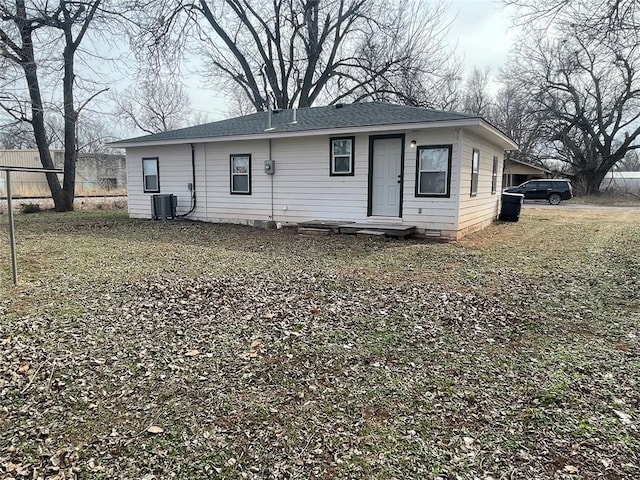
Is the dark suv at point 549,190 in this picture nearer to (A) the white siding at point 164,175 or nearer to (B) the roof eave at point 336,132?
(B) the roof eave at point 336,132

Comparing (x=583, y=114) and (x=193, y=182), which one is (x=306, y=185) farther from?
(x=583, y=114)

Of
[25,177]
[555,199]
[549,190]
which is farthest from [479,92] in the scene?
[25,177]

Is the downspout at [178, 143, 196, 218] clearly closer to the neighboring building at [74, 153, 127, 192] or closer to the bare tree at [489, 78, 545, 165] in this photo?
the bare tree at [489, 78, 545, 165]

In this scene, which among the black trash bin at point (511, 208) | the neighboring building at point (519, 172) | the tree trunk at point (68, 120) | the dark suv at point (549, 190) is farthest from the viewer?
the neighboring building at point (519, 172)

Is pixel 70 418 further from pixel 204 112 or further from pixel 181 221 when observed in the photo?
pixel 204 112

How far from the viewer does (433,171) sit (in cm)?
929

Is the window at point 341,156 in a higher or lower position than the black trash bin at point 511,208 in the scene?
higher

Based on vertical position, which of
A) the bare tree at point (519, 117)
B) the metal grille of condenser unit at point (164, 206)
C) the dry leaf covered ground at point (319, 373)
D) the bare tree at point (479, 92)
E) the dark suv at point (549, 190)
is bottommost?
the dry leaf covered ground at point (319, 373)

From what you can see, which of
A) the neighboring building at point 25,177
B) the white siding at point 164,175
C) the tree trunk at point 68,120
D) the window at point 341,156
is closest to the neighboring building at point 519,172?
the window at point 341,156

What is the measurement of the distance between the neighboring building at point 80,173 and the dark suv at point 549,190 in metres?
28.1

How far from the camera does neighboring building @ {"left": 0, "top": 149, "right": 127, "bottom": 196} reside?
27670 millimetres

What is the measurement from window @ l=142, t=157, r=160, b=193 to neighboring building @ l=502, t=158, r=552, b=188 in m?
22.6

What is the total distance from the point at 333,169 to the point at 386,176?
134cm

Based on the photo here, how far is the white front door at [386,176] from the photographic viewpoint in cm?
973
